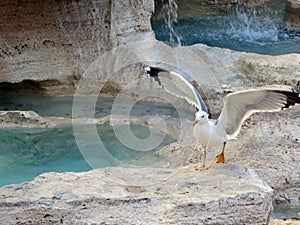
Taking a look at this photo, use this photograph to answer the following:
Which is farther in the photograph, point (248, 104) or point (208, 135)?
point (208, 135)

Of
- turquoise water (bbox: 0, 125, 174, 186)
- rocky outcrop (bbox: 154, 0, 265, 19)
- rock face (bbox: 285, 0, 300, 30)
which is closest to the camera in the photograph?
turquoise water (bbox: 0, 125, 174, 186)

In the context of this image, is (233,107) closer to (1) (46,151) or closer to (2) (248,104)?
(2) (248,104)

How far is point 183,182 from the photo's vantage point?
293 cm

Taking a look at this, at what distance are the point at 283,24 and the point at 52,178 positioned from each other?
5.50 meters

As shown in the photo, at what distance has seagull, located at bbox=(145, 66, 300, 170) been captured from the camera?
3.01m

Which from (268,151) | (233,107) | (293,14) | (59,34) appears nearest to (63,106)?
(59,34)

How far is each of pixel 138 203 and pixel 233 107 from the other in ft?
2.79

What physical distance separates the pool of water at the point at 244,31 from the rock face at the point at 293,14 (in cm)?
10

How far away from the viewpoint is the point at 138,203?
106 inches

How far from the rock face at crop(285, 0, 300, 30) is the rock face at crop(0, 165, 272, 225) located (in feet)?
16.4

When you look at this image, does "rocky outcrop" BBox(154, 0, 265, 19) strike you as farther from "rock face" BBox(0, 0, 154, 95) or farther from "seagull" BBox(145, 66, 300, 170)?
"seagull" BBox(145, 66, 300, 170)

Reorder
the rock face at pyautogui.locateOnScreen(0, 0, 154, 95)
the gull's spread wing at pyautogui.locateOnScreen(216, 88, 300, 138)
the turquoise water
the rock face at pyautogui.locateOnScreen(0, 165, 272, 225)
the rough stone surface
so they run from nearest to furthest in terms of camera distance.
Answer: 1. the rock face at pyautogui.locateOnScreen(0, 165, 272, 225)
2. the gull's spread wing at pyautogui.locateOnScreen(216, 88, 300, 138)
3. the rough stone surface
4. the turquoise water
5. the rock face at pyautogui.locateOnScreen(0, 0, 154, 95)

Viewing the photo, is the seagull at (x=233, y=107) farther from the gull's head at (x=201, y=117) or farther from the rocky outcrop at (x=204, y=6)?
the rocky outcrop at (x=204, y=6)

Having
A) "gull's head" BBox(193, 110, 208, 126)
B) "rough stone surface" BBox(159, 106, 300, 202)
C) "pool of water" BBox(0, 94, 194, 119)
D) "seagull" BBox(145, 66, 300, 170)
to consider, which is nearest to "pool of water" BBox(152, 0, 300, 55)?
"pool of water" BBox(0, 94, 194, 119)
